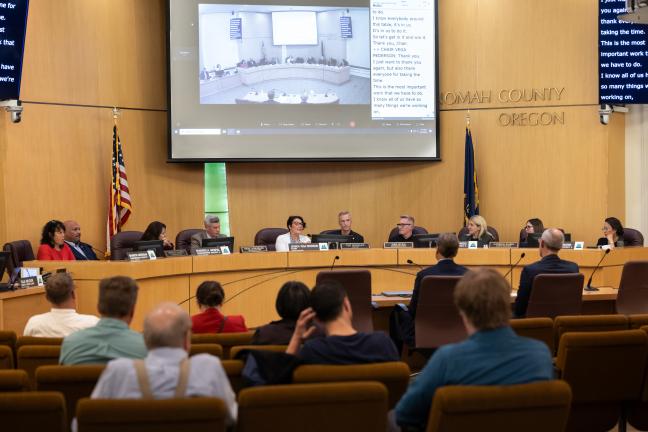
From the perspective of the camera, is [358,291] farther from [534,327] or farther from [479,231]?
[479,231]

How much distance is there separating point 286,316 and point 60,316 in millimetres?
1192

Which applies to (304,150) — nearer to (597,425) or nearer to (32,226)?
(32,226)

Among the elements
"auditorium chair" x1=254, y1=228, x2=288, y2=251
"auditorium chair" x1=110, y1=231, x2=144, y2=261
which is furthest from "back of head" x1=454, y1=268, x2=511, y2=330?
"auditorium chair" x1=254, y1=228, x2=288, y2=251

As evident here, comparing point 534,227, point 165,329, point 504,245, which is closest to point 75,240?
point 504,245

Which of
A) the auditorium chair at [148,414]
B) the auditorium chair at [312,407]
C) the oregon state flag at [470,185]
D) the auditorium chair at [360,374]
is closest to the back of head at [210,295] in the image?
the auditorium chair at [360,374]

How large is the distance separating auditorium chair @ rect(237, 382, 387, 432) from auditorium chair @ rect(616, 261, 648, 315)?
→ 13.3 feet

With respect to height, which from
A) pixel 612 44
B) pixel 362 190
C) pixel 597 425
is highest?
pixel 612 44

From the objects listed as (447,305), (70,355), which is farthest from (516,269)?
(70,355)

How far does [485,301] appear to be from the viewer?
8.86 feet

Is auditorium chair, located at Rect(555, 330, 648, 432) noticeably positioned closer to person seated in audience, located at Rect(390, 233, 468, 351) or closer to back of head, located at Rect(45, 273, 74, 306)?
person seated in audience, located at Rect(390, 233, 468, 351)

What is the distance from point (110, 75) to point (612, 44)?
19.4 ft

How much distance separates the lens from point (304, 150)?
415 inches

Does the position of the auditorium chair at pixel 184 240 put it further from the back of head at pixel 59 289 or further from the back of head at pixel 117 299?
the back of head at pixel 117 299

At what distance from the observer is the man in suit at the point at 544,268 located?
5676 mm
